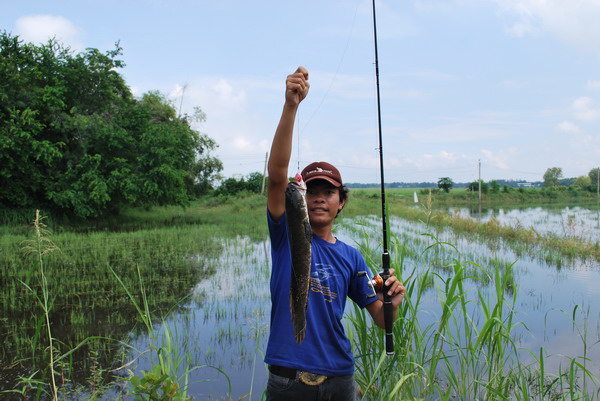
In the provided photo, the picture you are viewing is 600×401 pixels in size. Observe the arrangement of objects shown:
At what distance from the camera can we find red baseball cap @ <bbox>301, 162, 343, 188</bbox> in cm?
211

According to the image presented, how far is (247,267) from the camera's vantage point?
34.0 feet

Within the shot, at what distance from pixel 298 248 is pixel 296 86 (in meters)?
0.65

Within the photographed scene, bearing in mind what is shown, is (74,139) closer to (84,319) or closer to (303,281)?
(84,319)

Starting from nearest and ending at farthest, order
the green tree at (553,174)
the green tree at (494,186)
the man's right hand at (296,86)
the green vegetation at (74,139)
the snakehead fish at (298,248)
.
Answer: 1. the snakehead fish at (298,248)
2. the man's right hand at (296,86)
3. the green vegetation at (74,139)
4. the green tree at (494,186)
5. the green tree at (553,174)

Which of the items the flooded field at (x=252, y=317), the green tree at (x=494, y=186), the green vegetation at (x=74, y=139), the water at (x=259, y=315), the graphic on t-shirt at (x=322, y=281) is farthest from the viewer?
the green tree at (x=494, y=186)

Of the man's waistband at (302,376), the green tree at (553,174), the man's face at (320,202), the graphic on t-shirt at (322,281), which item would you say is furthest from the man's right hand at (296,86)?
the green tree at (553,174)

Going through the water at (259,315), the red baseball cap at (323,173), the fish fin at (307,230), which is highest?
the red baseball cap at (323,173)

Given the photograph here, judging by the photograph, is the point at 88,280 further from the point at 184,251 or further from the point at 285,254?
the point at 285,254

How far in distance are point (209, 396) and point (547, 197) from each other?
5158cm

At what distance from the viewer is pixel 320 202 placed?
2.15 metres

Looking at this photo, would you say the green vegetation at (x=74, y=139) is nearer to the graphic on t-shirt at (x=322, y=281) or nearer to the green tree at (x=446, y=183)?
the graphic on t-shirt at (x=322, y=281)

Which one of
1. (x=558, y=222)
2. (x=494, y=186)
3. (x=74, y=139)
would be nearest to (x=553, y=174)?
(x=494, y=186)

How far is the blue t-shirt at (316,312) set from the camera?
74.1 inches

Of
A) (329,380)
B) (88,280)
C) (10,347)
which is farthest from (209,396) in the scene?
(88,280)
